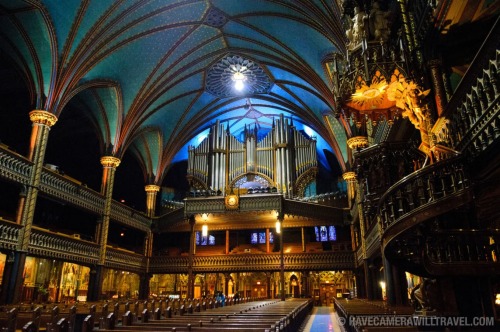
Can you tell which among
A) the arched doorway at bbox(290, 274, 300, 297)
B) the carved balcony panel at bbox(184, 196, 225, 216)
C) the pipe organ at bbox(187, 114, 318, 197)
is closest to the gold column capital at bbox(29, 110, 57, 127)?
the carved balcony panel at bbox(184, 196, 225, 216)

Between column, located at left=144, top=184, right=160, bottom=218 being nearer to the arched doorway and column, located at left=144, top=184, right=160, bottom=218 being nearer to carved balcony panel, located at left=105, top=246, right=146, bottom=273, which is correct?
carved balcony panel, located at left=105, top=246, right=146, bottom=273

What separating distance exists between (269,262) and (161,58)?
11921 mm

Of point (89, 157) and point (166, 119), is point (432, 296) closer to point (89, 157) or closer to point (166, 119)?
point (166, 119)

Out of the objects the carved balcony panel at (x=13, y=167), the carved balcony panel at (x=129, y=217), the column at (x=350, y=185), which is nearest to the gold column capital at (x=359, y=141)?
the column at (x=350, y=185)

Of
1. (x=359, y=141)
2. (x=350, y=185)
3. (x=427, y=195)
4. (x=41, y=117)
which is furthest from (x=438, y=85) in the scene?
(x=41, y=117)

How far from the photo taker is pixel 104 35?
15219 mm

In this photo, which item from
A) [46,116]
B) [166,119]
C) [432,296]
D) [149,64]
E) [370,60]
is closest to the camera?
[432,296]

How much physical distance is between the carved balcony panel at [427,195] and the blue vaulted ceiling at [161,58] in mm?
9032

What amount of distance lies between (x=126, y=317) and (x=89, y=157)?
2101 centimetres

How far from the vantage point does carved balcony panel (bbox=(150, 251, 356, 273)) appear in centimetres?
1969

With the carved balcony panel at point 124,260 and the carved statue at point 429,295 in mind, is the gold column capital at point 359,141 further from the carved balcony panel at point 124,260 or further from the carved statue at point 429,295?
the carved balcony panel at point 124,260

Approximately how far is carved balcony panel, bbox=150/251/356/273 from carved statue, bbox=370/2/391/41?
1430cm

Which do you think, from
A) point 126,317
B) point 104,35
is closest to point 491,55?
point 126,317

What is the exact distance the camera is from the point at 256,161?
23.5 meters
